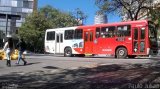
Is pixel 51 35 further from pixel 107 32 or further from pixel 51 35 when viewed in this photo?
pixel 107 32

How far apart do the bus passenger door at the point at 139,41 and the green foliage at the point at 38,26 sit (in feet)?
161

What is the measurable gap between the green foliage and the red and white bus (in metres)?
39.9

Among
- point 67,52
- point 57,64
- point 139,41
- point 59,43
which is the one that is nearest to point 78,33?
point 67,52

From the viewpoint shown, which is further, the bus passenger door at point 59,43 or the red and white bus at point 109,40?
the bus passenger door at point 59,43

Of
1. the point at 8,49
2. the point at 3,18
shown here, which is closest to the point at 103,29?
the point at 8,49

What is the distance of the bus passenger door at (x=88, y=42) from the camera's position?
32375 mm

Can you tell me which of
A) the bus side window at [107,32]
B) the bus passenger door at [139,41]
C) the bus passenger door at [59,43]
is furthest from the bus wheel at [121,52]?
the bus passenger door at [59,43]

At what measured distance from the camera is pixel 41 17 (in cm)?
7838

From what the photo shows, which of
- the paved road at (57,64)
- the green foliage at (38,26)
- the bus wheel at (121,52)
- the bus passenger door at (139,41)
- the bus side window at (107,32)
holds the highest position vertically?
the green foliage at (38,26)

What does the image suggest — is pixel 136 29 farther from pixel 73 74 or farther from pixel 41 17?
pixel 41 17

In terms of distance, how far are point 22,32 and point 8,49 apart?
188 ft

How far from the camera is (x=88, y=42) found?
3266 cm

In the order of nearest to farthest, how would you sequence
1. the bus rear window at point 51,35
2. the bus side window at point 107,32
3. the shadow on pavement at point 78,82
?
the shadow on pavement at point 78,82
the bus side window at point 107,32
the bus rear window at point 51,35

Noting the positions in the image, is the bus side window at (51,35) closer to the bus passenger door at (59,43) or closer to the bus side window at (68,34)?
the bus passenger door at (59,43)
